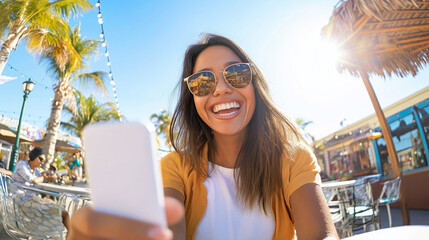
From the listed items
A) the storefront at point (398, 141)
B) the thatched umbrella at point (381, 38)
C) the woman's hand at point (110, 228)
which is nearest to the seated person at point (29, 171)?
the woman's hand at point (110, 228)

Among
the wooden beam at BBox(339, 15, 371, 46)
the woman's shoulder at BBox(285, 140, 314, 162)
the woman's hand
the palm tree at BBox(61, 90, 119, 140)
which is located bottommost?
the woman's hand

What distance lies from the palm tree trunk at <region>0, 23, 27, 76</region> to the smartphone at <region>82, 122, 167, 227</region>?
10.2m

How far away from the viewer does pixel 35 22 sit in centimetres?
941

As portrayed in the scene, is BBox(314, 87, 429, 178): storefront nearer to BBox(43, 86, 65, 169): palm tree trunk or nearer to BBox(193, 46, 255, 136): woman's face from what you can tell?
BBox(193, 46, 255, 136): woman's face

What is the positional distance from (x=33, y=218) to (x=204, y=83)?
2381mm

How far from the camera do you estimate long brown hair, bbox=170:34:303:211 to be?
4.93ft

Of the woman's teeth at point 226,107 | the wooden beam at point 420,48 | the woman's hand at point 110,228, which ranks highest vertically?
the wooden beam at point 420,48

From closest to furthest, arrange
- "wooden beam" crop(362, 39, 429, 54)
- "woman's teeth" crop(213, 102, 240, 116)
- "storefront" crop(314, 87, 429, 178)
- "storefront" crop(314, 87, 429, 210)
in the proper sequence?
"woman's teeth" crop(213, 102, 240, 116)
"wooden beam" crop(362, 39, 429, 54)
"storefront" crop(314, 87, 429, 210)
"storefront" crop(314, 87, 429, 178)

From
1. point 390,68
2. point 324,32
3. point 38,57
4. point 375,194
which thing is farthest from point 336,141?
point 38,57

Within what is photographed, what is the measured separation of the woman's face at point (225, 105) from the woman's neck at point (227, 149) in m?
0.09

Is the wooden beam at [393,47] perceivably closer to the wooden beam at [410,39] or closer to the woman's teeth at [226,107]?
the wooden beam at [410,39]

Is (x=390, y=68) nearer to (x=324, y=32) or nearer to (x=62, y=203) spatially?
(x=324, y=32)

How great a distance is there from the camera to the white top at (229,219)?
55.5 inches

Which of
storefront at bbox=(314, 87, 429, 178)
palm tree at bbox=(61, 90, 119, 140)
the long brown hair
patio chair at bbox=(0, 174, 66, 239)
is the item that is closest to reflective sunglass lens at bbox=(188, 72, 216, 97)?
A: the long brown hair
